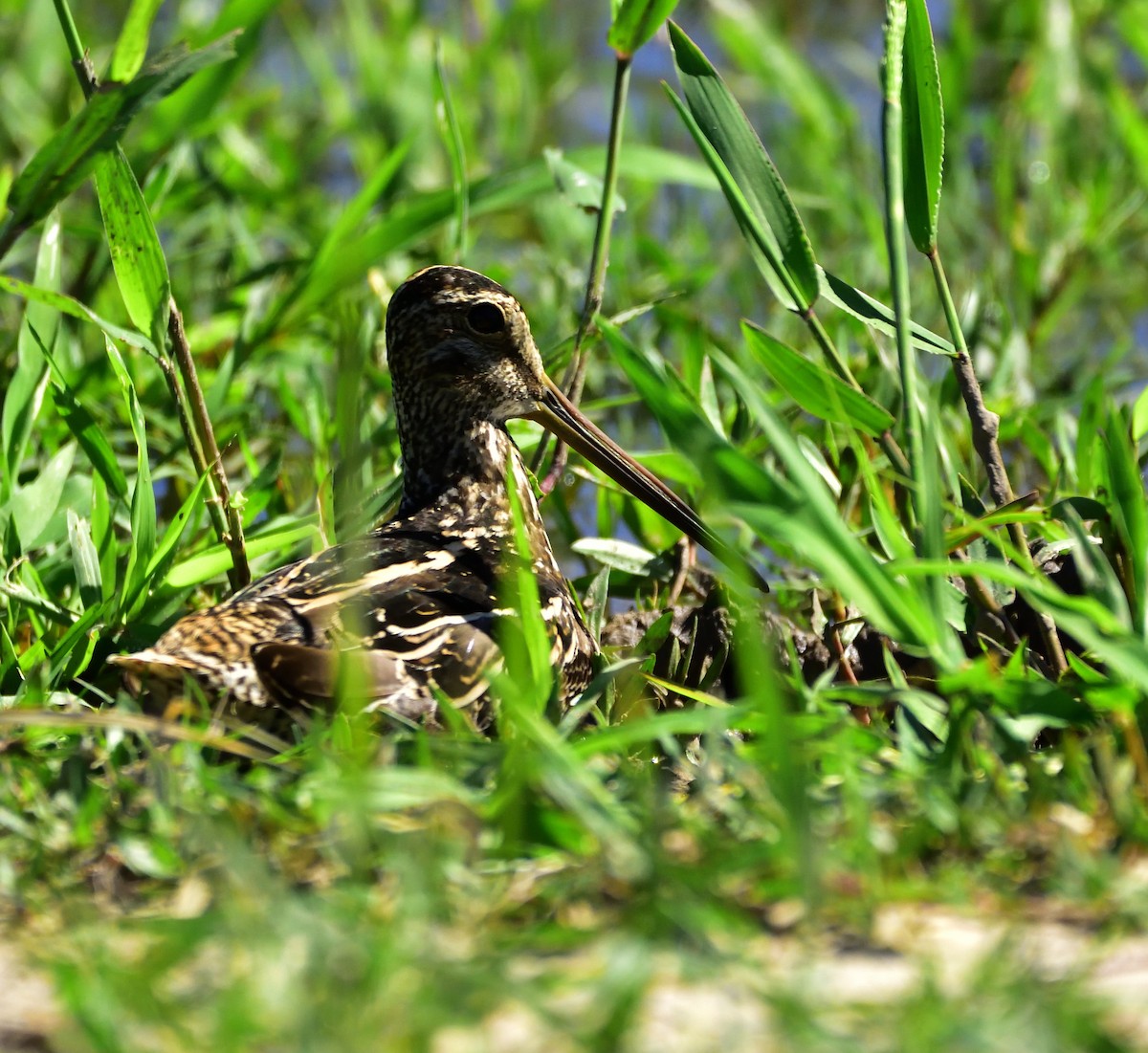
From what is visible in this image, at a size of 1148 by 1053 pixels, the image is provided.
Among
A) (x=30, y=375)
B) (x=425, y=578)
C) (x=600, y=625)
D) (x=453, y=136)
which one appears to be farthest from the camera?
(x=453, y=136)

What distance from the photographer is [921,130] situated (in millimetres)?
2734

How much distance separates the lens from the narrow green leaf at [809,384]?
2670mm

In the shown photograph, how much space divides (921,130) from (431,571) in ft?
3.80

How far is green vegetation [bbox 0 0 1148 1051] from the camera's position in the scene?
170cm

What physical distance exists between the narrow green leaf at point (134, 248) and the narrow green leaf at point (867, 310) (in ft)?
3.95

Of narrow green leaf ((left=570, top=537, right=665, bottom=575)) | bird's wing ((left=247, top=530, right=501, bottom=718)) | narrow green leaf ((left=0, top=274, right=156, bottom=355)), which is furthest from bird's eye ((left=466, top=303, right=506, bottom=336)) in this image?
narrow green leaf ((left=0, top=274, right=156, bottom=355))

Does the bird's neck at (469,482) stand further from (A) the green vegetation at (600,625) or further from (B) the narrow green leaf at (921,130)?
(B) the narrow green leaf at (921,130)

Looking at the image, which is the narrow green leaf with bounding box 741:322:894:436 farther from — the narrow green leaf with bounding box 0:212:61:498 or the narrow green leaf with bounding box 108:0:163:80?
the narrow green leaf with bounding box 0:212:61:498

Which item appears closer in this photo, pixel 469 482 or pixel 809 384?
pixel 809 384

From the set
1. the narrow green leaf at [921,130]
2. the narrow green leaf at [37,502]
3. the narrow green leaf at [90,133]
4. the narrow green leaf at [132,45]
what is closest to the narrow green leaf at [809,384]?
the narrow green leaf at [921,130]

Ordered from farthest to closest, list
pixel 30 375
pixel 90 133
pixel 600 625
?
pixel 30 375 < pixel 600 625 < pixel 90 133

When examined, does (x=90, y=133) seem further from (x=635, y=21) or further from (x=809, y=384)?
(x=809, y=384)

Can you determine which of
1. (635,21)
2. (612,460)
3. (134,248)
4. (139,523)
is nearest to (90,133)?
(134,248)

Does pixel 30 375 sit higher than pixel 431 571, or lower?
higher
